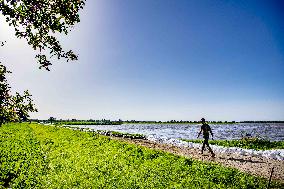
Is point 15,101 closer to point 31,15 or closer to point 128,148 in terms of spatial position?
point 31,15

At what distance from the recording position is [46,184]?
14.5 metres

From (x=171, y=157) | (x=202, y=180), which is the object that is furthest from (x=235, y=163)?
(x=202, y=180)

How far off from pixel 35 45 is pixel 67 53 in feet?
2.94

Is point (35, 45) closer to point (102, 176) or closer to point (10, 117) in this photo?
point (10, 117)

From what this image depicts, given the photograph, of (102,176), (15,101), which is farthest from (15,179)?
(15,101)

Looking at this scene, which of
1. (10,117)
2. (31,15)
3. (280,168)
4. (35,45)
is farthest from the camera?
(280,168)

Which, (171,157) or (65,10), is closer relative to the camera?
(65,10)

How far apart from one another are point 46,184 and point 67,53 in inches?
347

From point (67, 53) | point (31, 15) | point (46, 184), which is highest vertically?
point (31, 15)

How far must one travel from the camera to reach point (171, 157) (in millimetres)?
21250

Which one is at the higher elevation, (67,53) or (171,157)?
(67,53)

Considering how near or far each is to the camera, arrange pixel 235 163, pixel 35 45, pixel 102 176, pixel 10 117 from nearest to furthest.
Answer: pixel 10 117 < pixel 35 45 < pixel 102 176 < pixel 235 163

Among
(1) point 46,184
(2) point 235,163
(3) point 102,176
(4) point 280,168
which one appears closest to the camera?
(1) point 46,184

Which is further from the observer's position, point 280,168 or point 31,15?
point 280,168
